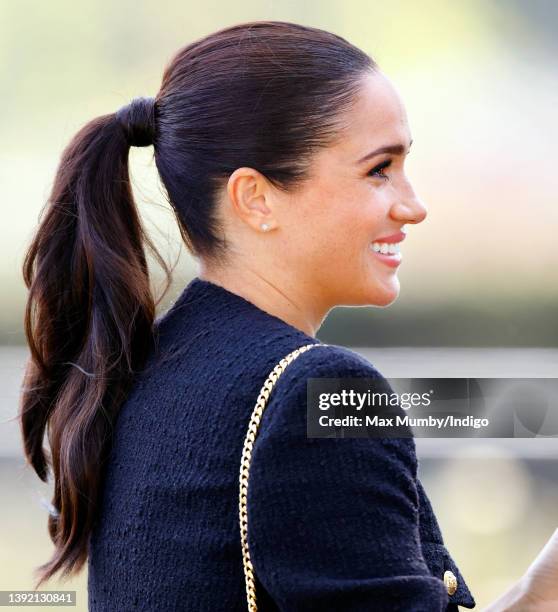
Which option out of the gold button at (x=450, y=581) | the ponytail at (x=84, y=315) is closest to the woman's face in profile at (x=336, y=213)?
the ponytail at (x=84, y=315)

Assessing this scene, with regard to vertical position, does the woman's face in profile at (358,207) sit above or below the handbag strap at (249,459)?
above

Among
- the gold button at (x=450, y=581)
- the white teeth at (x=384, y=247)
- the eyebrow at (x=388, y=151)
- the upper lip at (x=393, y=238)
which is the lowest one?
the gold button at (x=450, y=581)

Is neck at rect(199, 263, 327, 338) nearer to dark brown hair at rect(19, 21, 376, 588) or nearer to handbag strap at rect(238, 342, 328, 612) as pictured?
dark brown hair at rect(19, 21, 376, 588)

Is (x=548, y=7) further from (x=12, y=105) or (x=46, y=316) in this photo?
(x=46, y=316)

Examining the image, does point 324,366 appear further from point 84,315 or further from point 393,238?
point 84,315

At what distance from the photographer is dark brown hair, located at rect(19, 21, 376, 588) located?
1.03m

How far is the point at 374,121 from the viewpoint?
1058 millimetres

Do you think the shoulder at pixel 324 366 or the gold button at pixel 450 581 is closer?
the shoulder at pixel 324 366

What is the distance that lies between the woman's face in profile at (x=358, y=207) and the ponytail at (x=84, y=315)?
17 cm

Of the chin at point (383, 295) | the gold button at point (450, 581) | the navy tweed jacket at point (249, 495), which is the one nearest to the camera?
the navy tweed jacket at point (249, 495)

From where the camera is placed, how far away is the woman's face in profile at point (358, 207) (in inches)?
40.8

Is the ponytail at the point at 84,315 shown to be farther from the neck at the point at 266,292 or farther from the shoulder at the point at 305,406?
the shoulder at the point at 305,406

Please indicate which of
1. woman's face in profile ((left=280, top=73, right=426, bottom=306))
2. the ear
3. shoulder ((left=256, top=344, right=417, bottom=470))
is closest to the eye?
woman's face in profile ((left=280, top=73, right=426, bottom=306))

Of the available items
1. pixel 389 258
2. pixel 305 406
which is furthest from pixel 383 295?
pixel 305 406
